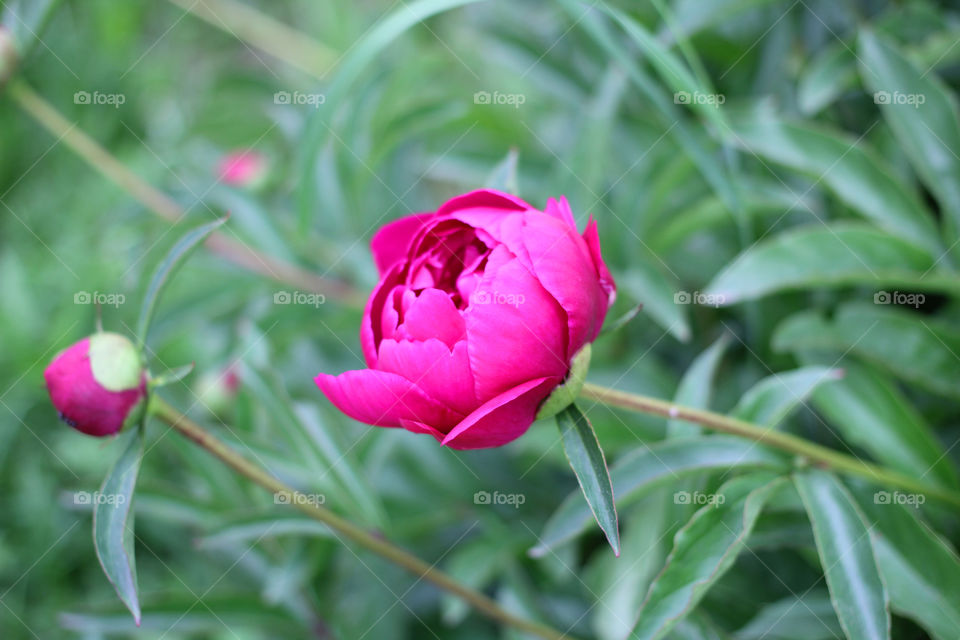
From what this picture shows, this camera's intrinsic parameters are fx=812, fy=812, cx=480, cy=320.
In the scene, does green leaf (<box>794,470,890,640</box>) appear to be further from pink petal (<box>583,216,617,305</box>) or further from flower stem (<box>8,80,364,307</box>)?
flower stem (<box>8,80,364,307</box>)

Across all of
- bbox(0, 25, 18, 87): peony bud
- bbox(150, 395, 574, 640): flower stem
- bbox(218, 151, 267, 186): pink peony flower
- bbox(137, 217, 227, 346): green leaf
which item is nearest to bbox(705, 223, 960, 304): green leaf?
bbox(150, 395, 574, 640): flower stem

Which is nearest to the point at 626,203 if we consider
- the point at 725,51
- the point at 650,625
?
the point at 725,51

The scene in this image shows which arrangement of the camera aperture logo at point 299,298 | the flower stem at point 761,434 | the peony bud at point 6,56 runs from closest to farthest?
the flower stem at point 761,434 → the peony bud at point 6,56 → the camera aperture logo at point 299,298

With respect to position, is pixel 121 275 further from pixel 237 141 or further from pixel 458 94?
pixel 458 94

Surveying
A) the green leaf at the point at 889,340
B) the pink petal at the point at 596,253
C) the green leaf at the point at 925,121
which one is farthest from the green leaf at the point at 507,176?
the green leaf at the point at 925,121

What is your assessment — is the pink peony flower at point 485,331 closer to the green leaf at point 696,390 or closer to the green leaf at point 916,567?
the green leaf at point 696,390

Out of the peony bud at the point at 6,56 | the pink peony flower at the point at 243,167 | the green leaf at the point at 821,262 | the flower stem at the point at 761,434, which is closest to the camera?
the flower stem at the point at 761,434
